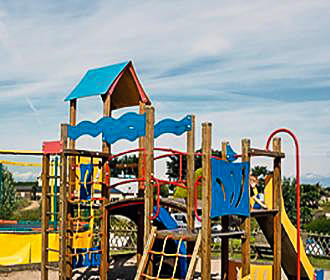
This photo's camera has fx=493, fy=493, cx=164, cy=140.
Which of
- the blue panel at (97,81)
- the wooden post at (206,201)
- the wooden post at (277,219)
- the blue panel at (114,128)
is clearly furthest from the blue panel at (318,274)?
the blue panel at (97,81)

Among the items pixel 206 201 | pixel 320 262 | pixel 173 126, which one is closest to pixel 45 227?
pixel 173 126

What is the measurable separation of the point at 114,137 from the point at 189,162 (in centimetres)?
154

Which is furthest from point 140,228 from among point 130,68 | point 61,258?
point 130,68

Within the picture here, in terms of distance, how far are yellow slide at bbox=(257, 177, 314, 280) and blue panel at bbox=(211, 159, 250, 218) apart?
1.20 metres

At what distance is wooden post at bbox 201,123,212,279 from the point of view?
682cm

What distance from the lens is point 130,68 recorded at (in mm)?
10523

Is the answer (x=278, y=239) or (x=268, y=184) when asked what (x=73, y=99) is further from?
(x=278, y=239)

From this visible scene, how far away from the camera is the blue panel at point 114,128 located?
8297 mm

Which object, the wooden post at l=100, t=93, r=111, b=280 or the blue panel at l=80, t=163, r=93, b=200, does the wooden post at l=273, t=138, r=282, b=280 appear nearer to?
the wooden post at l=100, t=93, r=111, b=280

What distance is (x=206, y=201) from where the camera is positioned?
692cm

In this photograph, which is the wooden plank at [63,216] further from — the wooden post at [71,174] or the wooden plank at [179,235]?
the wooden plank at [179,235]

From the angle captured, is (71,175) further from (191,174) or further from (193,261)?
(193,261)

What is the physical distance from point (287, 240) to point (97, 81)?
5.01 meters

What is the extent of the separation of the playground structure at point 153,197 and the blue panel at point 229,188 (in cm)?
1
